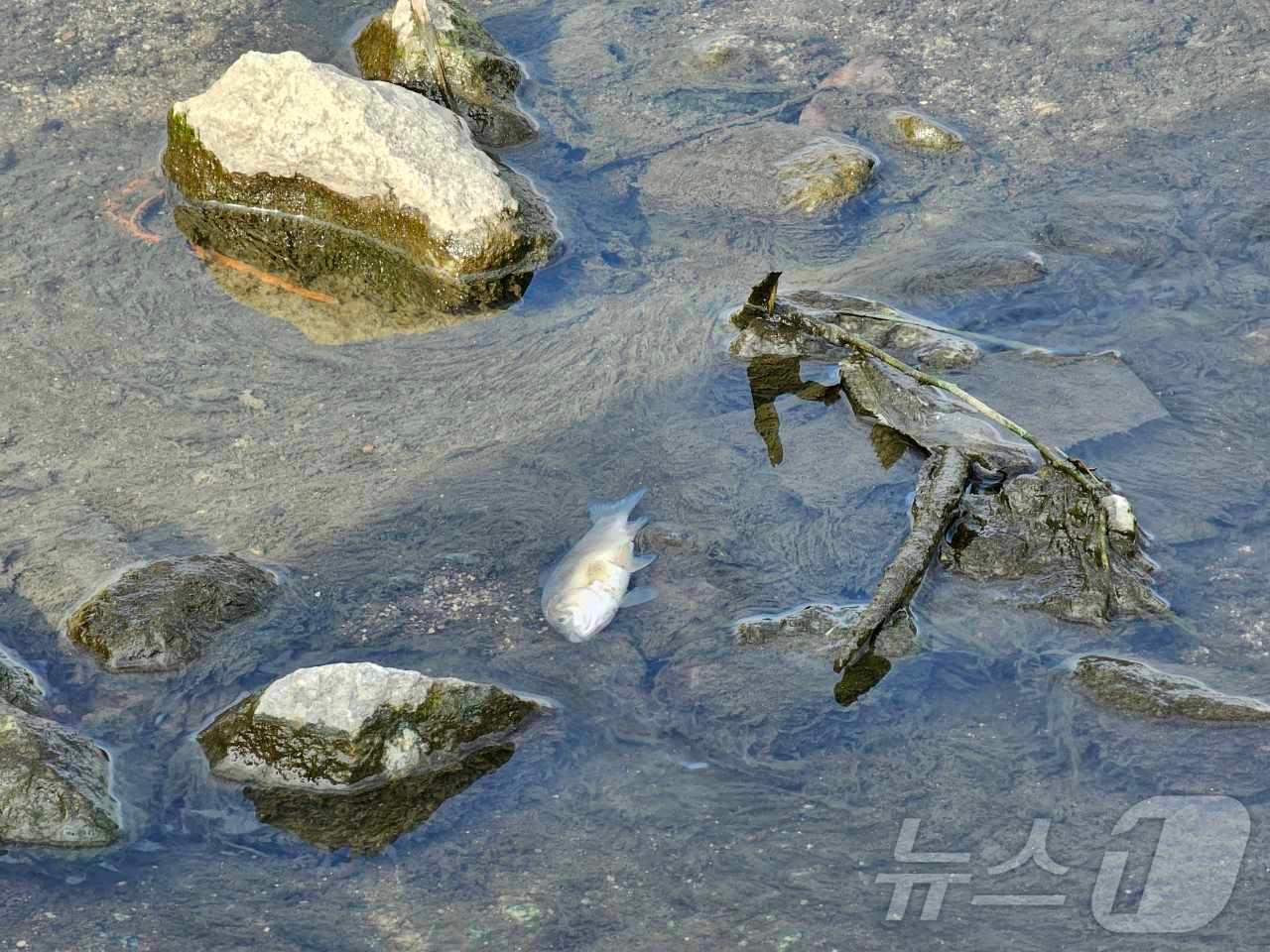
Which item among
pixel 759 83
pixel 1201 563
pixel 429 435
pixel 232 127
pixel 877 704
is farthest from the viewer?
pixel 759 83

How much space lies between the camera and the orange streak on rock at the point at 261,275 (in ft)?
19.4

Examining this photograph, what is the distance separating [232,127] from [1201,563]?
15.3 ft

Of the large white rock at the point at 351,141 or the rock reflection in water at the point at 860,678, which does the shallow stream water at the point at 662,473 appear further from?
the large white rock at the point at 351,141

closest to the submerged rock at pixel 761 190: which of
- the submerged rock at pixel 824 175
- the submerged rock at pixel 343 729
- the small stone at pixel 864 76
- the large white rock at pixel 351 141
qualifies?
the submerged rock at pixel 824 175

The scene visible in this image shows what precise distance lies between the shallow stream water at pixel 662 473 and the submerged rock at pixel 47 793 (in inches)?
3.2

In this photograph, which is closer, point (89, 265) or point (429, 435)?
point (429, 435)

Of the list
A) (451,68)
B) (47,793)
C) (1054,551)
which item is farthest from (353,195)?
(1054,551)

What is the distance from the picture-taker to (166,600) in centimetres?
424

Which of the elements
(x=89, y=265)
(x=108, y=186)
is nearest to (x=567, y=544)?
(x=89, y=265)

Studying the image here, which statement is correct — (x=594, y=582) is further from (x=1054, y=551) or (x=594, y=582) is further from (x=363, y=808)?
(x=1054, y=551)

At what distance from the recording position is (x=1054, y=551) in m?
4.43

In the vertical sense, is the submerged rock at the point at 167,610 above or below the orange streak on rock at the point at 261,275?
below

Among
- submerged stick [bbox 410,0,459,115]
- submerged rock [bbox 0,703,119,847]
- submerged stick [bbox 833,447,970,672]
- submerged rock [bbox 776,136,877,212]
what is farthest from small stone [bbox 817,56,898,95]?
submerged rock [bbox 0,703,119,847]

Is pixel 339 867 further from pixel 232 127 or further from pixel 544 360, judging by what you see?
pixel 232 127
